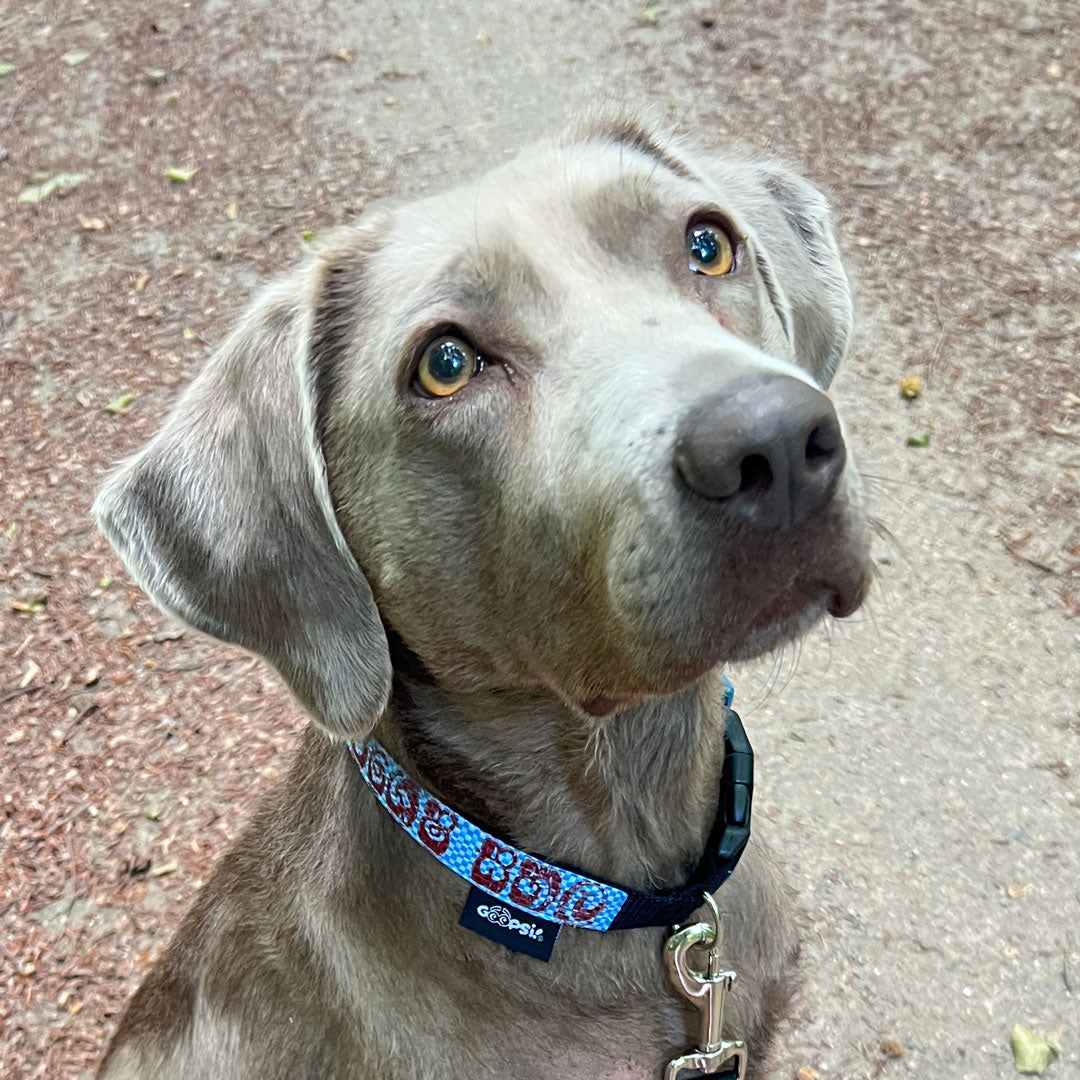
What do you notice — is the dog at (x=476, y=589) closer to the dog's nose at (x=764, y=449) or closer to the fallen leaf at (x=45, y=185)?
the dog's nose at (x=764, y=449)

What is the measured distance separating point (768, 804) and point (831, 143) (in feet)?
13.5

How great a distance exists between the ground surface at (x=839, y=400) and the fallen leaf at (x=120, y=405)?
4 centimetres

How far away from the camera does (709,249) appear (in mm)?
2352

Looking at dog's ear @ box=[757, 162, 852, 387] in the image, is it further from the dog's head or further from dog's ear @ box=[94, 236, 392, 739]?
dog's ear @ box=[94, 236, 392, 739]

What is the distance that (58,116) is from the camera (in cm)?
736

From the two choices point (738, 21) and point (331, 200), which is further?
point (738, 21)

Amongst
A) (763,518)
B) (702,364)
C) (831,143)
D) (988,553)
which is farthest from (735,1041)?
(831,143)

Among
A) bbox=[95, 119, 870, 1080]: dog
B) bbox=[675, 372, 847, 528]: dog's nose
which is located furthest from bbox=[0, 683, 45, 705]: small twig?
bbox=[675, 372, 847, 528]: dog's nose

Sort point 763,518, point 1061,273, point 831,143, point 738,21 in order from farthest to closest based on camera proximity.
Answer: point 738,21
point 831,143
point 1061,273
point 763,518

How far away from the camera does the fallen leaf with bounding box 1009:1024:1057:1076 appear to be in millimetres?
3379

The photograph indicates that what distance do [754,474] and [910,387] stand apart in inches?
154

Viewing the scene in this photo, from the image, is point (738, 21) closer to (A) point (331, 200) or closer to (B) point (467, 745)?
(A) point (331, 200)

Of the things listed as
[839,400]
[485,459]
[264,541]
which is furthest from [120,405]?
[485,459]

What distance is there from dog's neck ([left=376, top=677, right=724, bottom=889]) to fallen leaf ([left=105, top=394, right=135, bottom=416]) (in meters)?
3.84
